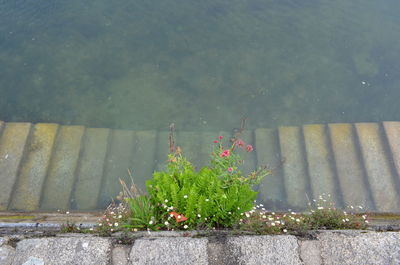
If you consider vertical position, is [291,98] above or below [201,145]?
above

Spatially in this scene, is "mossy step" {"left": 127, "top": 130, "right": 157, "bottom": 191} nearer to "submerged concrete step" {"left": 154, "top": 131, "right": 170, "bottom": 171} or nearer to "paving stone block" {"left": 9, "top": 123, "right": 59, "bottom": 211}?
"submerged concrete step" {"left": 154, "top": 131, "right": 170, "bottom": 171}

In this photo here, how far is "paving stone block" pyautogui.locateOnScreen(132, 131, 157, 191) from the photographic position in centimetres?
466

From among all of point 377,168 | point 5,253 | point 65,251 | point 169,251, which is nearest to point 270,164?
point 377,168

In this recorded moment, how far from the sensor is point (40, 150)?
4660mm

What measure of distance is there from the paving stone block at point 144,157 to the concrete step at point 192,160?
1 centimetres

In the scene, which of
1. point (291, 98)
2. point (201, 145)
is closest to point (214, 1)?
point (291, 98)

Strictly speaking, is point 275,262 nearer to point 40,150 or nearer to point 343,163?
point 343,163

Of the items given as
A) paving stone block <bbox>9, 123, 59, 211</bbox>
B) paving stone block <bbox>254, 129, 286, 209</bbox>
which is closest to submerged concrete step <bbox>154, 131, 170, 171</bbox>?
paving stone block <bbox>254, 129, 286, 209</bbox>

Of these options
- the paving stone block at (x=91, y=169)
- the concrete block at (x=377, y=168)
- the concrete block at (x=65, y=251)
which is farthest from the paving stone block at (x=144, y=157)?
the concrete block at (x=377, y=168)

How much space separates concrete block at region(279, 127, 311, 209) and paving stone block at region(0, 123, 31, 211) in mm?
3498

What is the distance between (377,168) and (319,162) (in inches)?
29.3

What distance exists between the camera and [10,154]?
14.9ft

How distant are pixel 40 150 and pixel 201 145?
2225 mm

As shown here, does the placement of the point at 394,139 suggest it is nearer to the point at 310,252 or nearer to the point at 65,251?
the point at 310,252
